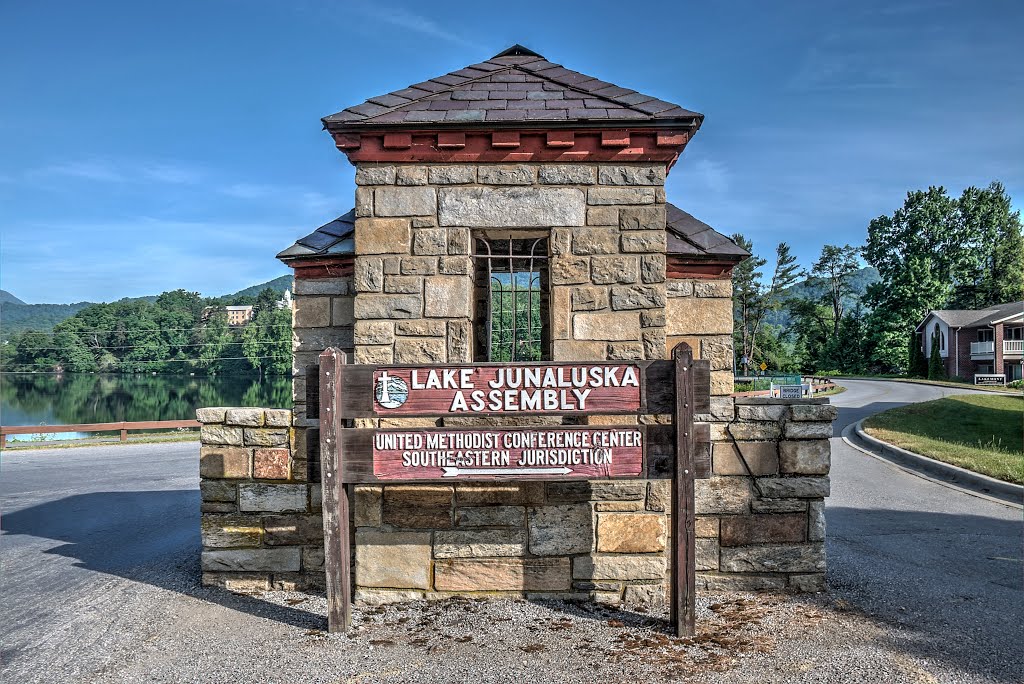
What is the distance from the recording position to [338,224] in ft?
19.4

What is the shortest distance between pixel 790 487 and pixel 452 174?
13.0 feet

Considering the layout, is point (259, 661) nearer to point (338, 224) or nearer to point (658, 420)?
point (658, 420)

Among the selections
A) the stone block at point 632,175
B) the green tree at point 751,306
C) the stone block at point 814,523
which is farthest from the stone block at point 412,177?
the green tree at point 751,306

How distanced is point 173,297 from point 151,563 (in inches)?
3592

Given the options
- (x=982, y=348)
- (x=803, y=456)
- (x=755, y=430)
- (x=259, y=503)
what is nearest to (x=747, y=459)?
(x=755, y=430)

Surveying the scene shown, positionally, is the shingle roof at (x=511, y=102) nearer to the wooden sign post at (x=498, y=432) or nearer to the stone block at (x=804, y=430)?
the wooden sign post at (x=498, y=432)

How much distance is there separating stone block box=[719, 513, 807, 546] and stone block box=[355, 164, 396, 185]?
4117mm

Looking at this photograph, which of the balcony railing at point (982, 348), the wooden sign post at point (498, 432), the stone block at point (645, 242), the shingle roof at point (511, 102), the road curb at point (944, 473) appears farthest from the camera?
the balcony railing at point (982, 348)

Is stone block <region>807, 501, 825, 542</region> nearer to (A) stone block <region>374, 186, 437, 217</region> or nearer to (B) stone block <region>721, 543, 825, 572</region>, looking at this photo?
(B) stone block <region>721, 543, 825, 572</region>

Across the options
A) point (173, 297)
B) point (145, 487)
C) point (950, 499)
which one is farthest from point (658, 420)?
point (173, 297)

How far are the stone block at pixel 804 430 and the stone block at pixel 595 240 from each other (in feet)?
7.17

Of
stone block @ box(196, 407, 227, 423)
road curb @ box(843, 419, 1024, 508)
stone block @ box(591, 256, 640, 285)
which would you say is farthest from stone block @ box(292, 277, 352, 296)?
road curb @ box(843, 419, 1024, 508)

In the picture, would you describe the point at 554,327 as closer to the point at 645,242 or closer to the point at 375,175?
the point at 645,242

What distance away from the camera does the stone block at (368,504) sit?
4910 mm
